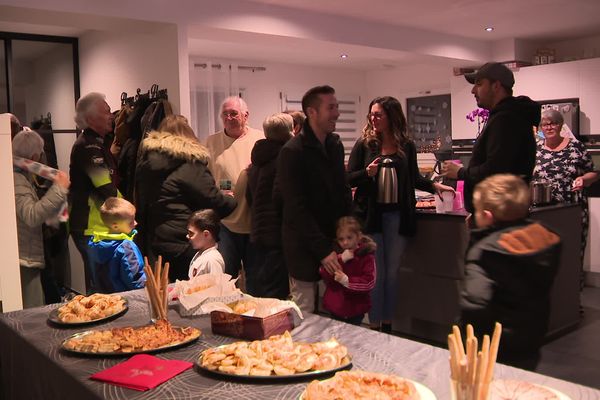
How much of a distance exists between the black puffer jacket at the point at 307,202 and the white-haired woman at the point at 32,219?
43.7 inches

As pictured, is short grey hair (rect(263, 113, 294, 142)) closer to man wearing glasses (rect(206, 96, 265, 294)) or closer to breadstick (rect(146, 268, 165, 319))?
man wearing glasses (rect(206, 96, 265, 294))

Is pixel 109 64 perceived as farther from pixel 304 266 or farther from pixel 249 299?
pixel 249 299

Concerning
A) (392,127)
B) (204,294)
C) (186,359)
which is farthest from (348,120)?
(186,359)

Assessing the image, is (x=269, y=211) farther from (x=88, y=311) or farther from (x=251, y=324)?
(x=251, y=324)

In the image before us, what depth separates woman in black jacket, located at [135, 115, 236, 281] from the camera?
10.6 feet

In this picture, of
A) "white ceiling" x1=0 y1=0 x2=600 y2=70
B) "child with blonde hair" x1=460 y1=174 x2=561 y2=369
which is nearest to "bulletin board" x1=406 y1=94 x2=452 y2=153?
"white ceiling" x1=0 y1=0 x2=600 y2=70

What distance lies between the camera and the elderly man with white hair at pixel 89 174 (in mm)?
3336

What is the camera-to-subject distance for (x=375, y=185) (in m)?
3.51

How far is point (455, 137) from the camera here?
7.23 meters

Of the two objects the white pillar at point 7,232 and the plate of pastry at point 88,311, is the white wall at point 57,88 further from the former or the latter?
the plate of pastry at point 88,311

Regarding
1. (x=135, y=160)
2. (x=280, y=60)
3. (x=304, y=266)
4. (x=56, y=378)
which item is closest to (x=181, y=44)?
(x=135, y=160)

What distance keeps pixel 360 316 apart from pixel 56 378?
168 cm

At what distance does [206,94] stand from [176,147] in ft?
14.4

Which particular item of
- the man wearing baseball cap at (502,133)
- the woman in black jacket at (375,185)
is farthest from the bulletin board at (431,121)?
the man wearing baseball cap at (502,133)
